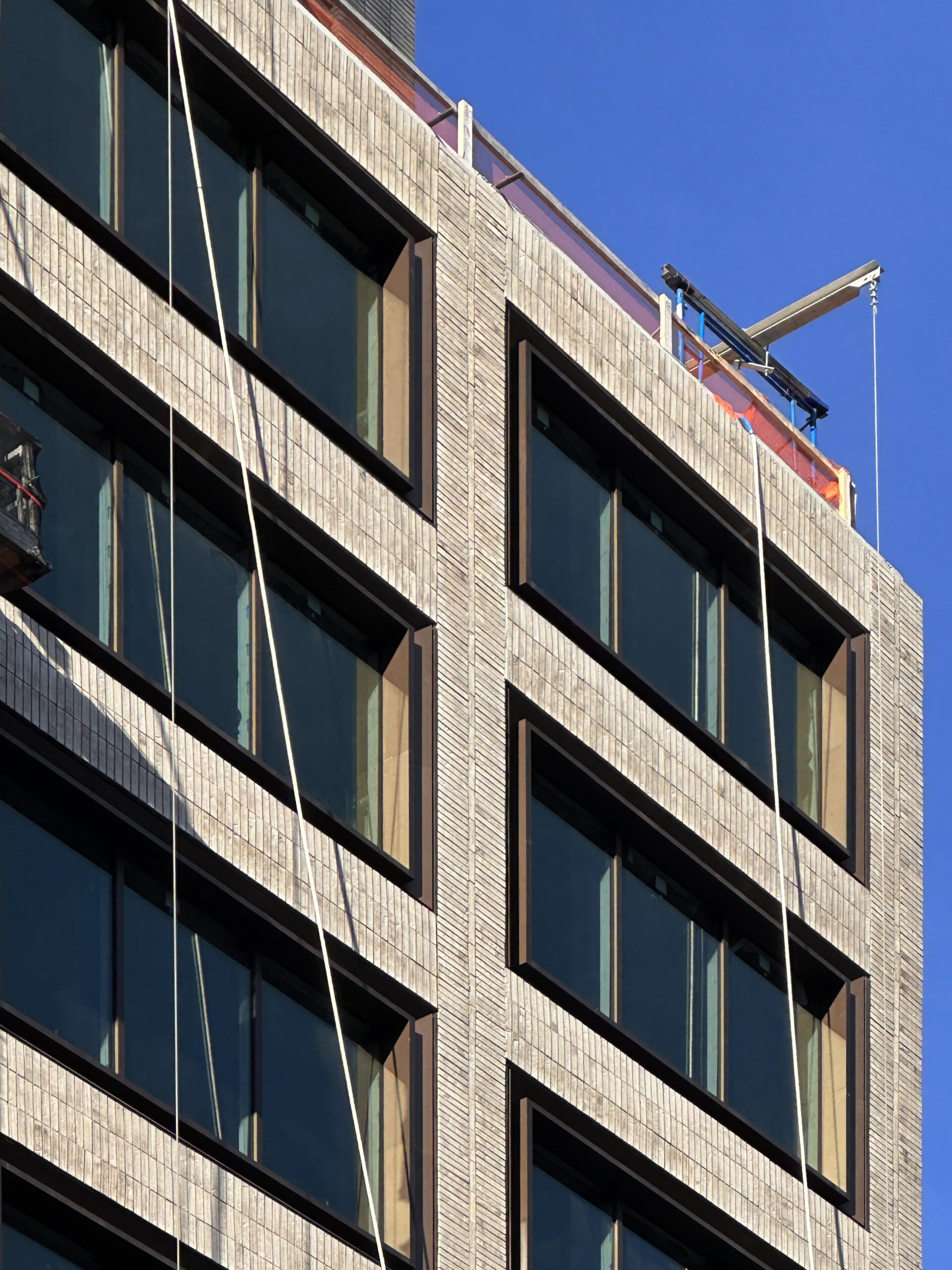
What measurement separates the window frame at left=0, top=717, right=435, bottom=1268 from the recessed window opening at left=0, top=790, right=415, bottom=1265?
0.12 feet

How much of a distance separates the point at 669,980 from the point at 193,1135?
8549 millimetres

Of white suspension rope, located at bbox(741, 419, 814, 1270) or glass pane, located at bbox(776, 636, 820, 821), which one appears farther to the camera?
→ glass pane, located at bbox(776, 636, 820, 821)

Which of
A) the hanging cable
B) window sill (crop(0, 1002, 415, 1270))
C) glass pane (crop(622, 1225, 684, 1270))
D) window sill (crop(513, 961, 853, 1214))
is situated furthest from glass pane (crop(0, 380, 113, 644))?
glass pane (crop(622, 1225, 684, 1270))

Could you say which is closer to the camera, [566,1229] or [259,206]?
[259,206]

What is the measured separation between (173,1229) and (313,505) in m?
7.44

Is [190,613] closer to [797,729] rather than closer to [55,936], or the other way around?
[55,936]

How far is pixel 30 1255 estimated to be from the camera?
26.9m

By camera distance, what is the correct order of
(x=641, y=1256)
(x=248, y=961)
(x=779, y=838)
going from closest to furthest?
(x=248, y=961), (x=641, y=1256), (x=779, y=838)

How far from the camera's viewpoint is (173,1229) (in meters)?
27.7

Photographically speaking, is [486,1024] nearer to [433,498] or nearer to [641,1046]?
[641,1046]

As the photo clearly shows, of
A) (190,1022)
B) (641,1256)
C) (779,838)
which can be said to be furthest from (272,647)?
(779,838)

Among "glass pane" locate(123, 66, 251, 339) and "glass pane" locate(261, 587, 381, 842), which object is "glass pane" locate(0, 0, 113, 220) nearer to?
"glass pane" locate(123, 66, 251, 339)

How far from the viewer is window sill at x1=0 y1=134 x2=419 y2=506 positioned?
29.7 meters

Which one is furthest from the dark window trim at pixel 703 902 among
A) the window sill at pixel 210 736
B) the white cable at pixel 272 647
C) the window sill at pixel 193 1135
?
the window sill at pixel 193 1135
